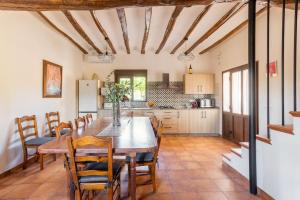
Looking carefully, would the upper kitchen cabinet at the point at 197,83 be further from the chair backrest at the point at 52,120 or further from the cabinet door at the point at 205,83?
the chair backrest at the point at 52,120

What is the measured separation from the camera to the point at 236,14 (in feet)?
13.2

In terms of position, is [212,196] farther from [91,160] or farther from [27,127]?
[27,127]

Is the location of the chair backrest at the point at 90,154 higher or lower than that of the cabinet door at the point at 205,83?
lower

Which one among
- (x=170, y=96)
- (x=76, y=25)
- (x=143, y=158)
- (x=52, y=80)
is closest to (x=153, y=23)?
(x=76, y=25)

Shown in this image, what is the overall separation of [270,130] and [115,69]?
5770 millimetres

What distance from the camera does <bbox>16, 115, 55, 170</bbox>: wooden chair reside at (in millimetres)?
3680

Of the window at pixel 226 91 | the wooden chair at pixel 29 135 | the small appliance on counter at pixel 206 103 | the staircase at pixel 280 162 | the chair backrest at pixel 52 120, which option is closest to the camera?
the staircase at pixel 280 162

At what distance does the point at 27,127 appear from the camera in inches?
154

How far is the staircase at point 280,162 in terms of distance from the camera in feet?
6.92

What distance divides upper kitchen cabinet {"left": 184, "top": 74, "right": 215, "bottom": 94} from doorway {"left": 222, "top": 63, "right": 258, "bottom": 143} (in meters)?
0.65

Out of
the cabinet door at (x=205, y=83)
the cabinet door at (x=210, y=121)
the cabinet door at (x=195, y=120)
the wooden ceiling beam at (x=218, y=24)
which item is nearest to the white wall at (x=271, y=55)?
the wooden ceiling beam at (x=218, y=24)

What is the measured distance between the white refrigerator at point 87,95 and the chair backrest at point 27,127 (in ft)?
8.06

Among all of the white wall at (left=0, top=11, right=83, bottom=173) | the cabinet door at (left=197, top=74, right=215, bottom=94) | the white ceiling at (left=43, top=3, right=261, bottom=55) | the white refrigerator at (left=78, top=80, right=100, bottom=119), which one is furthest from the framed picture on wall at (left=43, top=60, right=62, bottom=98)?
the cabinet door at (left=197, top=74, right=215, bottom=94)

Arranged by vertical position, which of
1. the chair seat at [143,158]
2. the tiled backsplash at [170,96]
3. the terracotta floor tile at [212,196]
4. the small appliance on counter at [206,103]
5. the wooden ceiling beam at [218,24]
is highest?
the wooden ceiling beam at [218,24]
